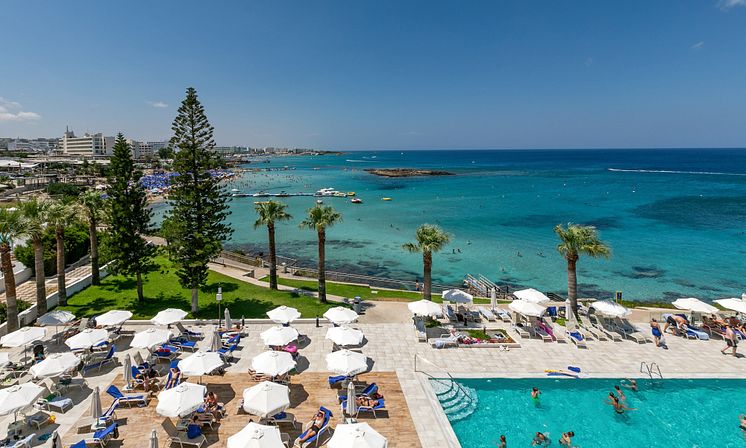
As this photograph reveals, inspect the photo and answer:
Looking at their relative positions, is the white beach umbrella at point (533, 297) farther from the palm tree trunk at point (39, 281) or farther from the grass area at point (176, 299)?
the palm tree trunk at point (39, 281)

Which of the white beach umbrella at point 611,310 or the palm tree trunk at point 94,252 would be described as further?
the palm tree trunk at point 94,252

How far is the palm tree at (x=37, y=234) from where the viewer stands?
19.5m

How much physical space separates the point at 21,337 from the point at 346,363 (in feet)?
42.8

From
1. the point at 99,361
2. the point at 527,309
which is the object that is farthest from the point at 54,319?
the point at 527,309

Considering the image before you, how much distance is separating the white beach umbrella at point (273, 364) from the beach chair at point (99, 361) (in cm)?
670

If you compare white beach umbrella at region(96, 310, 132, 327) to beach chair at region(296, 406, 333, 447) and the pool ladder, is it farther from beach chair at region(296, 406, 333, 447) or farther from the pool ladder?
the pool ladder

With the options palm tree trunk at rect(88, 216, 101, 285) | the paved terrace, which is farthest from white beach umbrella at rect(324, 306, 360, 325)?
palm tree trunk at rect(88, 216, 101, 285)

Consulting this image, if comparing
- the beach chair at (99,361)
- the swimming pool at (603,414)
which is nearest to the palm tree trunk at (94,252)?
the beach chair at (99,361)

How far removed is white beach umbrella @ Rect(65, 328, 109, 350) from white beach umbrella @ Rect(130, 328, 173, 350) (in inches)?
57.3

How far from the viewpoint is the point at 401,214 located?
6656cm

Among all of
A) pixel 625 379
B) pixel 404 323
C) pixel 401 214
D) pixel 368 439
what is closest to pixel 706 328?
pixel 625 379

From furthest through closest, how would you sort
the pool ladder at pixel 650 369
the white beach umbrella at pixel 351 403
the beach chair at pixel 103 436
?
1. the pool ladder at pixel 650 369
2. the white beach umbrella at pixel 351 403
3. the beach chair at pixel 103 436

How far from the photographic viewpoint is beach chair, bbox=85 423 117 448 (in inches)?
416

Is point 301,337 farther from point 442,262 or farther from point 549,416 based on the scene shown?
point 442,262
